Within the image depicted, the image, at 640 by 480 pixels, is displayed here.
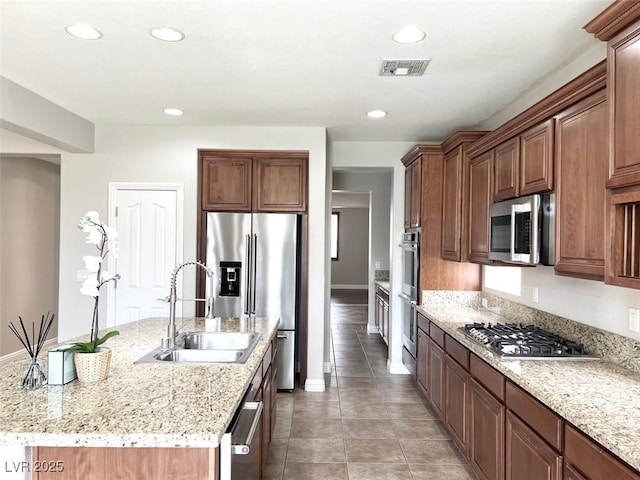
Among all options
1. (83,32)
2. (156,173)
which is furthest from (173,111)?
(83,32)

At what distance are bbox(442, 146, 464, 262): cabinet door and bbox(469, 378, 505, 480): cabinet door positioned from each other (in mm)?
1414

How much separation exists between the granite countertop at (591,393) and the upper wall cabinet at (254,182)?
2.40m

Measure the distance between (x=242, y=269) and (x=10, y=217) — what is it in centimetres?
299

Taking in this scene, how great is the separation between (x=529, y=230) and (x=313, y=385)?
2712 millimetres

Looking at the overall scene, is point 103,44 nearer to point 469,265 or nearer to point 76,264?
point 76,264

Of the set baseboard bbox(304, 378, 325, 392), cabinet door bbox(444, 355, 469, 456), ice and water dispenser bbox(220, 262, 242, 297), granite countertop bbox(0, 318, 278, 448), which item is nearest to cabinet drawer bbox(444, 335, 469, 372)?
cabinet door bbox(444, 355, 469, 456)

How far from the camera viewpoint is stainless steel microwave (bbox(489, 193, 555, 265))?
234cm

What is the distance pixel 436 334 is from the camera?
3.41 meters

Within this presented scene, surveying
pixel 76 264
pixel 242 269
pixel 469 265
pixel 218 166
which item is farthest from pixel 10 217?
pixel 469 265

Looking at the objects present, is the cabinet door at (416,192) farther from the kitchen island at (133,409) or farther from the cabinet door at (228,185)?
the kitchen island at (133,409)

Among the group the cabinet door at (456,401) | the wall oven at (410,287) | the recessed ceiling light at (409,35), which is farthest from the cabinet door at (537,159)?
the wall oven at (410,287)

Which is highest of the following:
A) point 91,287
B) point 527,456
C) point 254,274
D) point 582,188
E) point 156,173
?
point 156,173

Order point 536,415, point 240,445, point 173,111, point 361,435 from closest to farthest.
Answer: point 240,445, point 536,415, point 361,435, point 173,111

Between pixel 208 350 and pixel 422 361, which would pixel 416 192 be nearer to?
pixel 422 361
